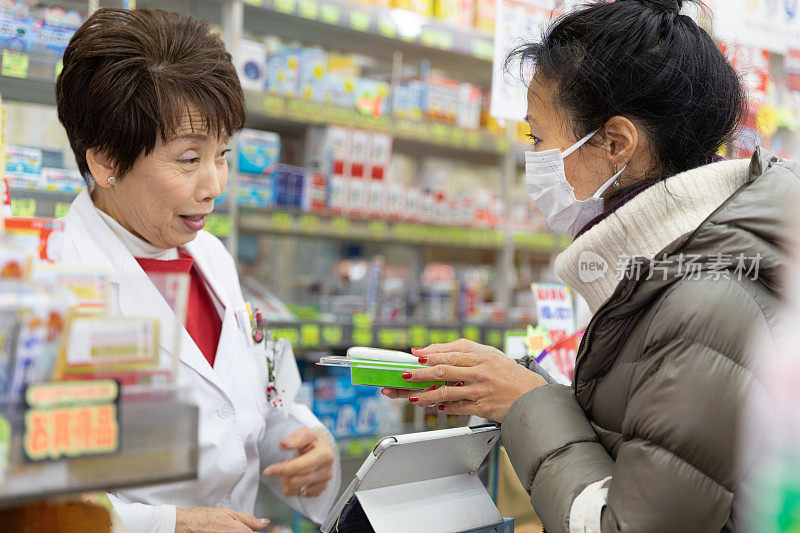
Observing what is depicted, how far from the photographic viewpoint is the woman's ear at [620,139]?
1.30m

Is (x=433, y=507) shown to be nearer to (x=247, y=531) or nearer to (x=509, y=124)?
(x=247, y=531)

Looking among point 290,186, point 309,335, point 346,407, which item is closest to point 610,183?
point 309,335

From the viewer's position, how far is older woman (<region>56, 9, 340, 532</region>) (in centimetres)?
148

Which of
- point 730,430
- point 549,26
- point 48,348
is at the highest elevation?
point 549,26

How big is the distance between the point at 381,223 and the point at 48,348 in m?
3.08

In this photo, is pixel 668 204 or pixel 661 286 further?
pixel 668 204

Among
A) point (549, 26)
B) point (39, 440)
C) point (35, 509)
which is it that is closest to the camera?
point (39, 440)

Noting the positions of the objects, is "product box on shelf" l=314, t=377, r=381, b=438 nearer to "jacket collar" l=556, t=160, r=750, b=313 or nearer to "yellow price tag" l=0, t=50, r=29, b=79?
"yellow price tag" l=0, t=50, r=29, b=79

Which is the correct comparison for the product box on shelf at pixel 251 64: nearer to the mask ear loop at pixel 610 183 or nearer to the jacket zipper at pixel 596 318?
the mask ear loop at pixel 610 183

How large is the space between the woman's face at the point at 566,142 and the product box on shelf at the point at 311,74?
2.22 meters

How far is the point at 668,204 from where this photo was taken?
1183 mm

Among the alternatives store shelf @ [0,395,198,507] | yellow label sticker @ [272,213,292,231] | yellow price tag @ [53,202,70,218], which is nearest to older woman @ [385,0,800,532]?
store shelf @ [0,395,198,507]

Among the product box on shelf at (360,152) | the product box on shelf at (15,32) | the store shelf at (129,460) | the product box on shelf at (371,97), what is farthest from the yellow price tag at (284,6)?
the store shelf at (129,460)

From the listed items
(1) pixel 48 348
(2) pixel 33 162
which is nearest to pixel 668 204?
(1) pixel 48 348
